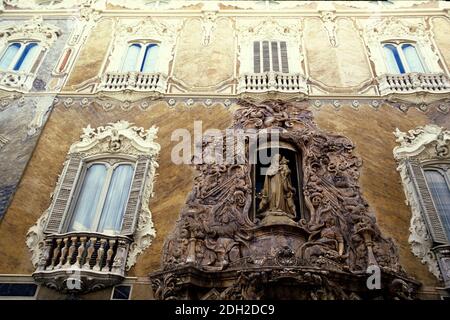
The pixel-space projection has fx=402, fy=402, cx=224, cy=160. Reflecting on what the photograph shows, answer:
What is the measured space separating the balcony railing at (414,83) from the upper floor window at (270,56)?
3009 millimetres

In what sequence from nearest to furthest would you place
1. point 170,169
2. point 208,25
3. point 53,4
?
point 170,169 < point 208,25 < point 53,4

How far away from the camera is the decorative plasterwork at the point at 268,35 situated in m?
13.1

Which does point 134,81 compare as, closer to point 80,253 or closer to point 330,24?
point 80,253

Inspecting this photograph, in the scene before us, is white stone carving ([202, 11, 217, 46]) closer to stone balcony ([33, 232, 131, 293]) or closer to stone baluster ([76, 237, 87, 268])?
stone balcony ([33, 232, 131, 293])

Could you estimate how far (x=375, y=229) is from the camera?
8.39 m

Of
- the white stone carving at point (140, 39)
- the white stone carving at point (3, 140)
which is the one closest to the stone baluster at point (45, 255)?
the white stone carving at point (3, 140)

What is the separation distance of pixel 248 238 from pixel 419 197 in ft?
13.7

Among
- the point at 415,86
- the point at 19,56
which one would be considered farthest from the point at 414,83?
the point at 19,56

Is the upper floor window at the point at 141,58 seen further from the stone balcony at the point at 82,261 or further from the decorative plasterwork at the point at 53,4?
the stone balcony at the point at 82,261

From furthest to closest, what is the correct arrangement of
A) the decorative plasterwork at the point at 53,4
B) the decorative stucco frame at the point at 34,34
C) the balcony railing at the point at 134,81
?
the decorative plasterwork at the point at 53,4 → the decorative stucco frame at the point at 34,34 → the balcony railing at the point at 134,81

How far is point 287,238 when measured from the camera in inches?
319

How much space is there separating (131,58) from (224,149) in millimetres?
5528
